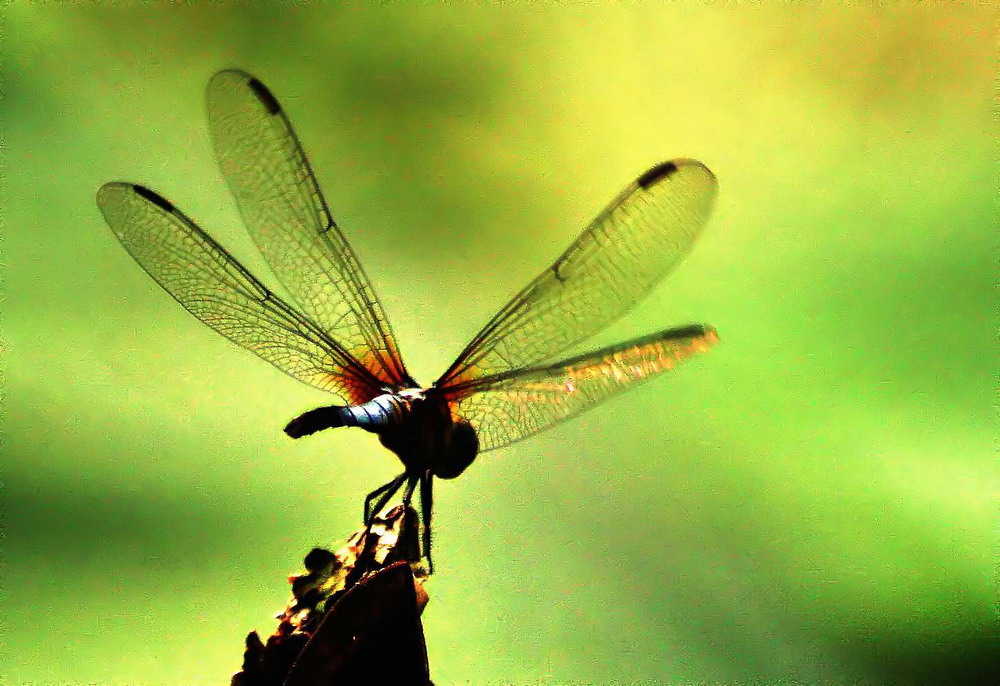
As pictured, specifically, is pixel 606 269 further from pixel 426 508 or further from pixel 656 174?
pixel 426 508

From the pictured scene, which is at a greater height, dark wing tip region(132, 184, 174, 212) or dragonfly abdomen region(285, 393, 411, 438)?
dark wing tip region(132, 184, 174, 212)

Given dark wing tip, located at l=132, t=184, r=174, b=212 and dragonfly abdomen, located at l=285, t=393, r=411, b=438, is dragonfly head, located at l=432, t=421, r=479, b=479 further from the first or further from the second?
dark wing tip, located at l=132, t=184, r=174, b=212

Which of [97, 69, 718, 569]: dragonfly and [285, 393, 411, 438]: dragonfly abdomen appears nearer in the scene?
[285, 393, 411, 438]: dragonfly abdomen

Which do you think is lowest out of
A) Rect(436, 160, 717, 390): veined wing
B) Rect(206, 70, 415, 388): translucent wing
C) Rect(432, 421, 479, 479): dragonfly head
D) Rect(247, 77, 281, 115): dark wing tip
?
Rect(432, 421, 479, 479): dragonfly head

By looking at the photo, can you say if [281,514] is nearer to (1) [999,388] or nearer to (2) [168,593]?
(2) [168,593]

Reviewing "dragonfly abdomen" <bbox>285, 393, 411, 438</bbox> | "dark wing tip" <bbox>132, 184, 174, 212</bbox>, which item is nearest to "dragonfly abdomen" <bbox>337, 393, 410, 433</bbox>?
"dragonfly abdomen" <bbox>285, 393, 411, 438</bbox>

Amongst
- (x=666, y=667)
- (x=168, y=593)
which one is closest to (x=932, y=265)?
(x=666, y=667)
